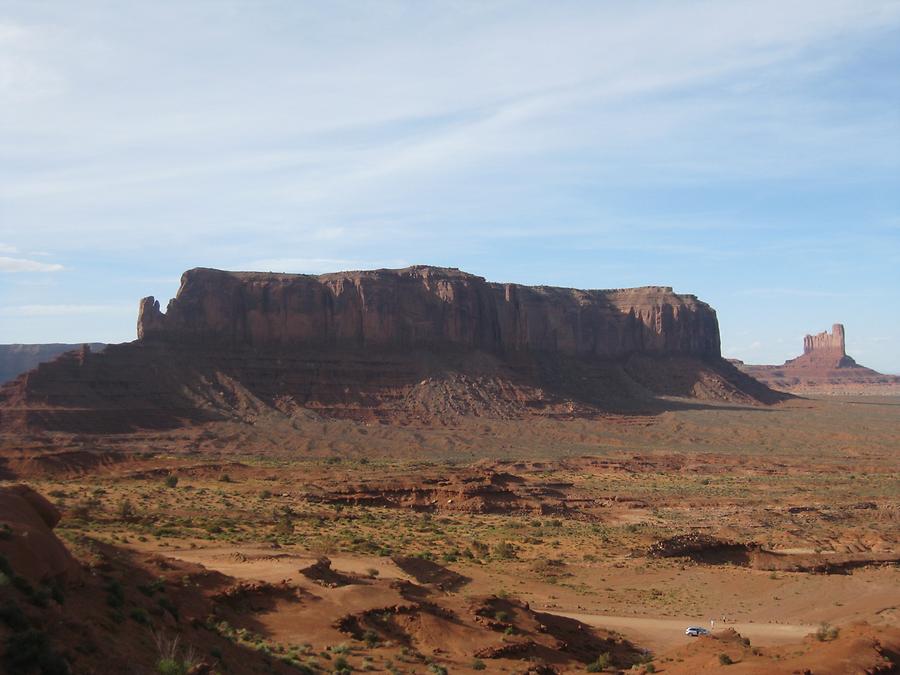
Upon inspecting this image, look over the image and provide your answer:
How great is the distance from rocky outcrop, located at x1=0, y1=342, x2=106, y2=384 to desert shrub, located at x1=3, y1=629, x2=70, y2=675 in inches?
5487

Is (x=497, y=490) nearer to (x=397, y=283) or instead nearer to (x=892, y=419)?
(x=397, y=283)

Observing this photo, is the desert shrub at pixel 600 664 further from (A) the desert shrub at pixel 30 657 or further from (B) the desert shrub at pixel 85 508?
(B) the desert shrub at pixel 85 508

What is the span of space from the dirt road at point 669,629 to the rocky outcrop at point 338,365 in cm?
5744

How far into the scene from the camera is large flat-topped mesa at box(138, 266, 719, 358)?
308ft

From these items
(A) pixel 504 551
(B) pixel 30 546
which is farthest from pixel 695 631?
(B) pixel 30 546

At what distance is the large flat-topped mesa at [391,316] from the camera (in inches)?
3696

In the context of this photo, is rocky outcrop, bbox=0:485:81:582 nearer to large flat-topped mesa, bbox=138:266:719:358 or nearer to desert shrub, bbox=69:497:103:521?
desert shrub, bbox=69:497:103:521

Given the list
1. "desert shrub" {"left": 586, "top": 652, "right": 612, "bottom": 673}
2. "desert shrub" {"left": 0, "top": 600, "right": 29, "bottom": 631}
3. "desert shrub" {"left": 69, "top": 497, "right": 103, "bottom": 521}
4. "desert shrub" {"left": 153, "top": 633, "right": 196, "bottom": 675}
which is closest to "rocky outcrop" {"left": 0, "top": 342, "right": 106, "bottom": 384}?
"desert shrub" {"left": 69, "top": 497, "right": 103, "bottom": 521}

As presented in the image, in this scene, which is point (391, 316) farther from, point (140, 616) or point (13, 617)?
point (13, 617)

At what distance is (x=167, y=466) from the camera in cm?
5747

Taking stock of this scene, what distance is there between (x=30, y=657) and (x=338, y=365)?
284 feet

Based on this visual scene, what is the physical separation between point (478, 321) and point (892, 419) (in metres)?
51.0

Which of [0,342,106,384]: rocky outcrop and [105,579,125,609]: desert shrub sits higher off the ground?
[0,342,106,384]: rocky outcrop

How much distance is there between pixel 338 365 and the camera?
96.9m
